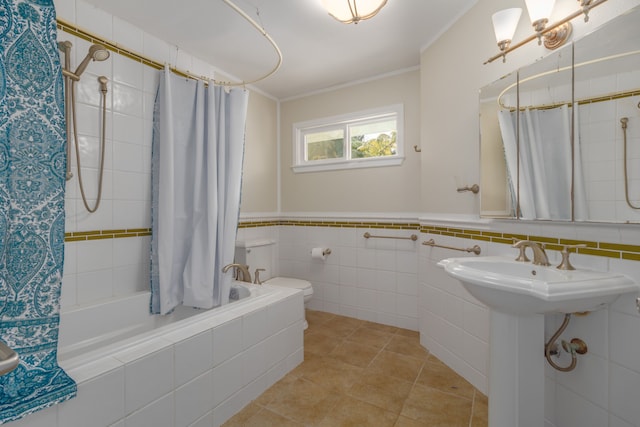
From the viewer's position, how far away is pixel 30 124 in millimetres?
1086

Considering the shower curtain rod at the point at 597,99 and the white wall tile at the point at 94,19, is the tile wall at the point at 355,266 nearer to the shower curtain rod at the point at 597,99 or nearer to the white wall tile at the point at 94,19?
the shower curtain rod at the point at 597,99

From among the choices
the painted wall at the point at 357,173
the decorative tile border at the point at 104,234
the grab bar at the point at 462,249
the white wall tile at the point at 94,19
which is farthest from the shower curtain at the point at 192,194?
the grab bar at the point at 462,249

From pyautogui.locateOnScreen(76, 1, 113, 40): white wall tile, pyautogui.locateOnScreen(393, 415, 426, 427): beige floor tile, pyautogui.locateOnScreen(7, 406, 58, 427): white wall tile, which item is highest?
pyautogui.locateOnScreen(76, 1, 113, 40): white wall tile

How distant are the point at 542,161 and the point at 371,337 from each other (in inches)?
72.0

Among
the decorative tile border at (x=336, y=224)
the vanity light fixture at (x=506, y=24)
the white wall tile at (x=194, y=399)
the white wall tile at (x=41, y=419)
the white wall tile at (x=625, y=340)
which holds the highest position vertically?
the vanity light fixture at (x=506, y=24)

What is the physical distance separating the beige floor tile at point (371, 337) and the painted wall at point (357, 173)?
3.62 feet

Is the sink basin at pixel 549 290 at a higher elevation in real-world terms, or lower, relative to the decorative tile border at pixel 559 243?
lower

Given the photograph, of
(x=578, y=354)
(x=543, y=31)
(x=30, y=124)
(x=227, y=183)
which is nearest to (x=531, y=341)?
(x=578, y=354)

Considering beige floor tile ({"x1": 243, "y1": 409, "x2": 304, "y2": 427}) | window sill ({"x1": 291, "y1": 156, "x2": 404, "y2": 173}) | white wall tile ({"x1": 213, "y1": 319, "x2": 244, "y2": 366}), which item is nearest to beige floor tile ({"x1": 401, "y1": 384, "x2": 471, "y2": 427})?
beige floor tile ({"x1": 243, "y1": 409, "x2": 304, "y2": 427})

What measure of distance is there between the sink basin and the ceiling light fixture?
144 cm

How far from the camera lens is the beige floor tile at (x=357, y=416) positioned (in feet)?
4.97

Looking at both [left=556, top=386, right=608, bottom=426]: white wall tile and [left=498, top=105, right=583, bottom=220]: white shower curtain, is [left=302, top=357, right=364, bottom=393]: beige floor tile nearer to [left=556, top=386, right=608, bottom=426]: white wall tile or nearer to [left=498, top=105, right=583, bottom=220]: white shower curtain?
[left=556, top=386, right=608, bottom=426]: white wall tile

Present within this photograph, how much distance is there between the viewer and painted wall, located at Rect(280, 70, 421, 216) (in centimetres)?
265

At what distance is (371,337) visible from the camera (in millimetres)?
2523
